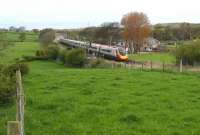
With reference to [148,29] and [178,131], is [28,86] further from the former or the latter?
[148,29]

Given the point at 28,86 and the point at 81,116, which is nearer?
the point at 81,116

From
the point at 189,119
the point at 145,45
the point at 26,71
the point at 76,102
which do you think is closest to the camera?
the point at 189,119

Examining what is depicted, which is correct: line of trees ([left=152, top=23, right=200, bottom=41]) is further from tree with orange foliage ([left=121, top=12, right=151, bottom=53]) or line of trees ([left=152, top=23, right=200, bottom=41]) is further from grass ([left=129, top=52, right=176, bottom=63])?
grass ([left=129, top=52, right=176, bottom=63])

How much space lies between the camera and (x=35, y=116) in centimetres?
1484

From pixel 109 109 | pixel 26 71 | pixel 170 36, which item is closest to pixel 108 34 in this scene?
pixel 170 36

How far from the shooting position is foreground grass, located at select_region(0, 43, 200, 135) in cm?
1312

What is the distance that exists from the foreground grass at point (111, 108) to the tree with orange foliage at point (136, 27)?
5236 centimetres

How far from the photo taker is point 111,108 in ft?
52.6

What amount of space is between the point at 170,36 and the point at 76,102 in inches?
3502

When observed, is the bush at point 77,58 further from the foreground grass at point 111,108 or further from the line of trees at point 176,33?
the line of trees at point 176,33

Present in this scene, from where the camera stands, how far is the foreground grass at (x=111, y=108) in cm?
1312

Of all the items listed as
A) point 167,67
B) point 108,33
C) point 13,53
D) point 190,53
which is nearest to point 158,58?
point 190,53

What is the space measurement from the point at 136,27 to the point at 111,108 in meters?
60.9

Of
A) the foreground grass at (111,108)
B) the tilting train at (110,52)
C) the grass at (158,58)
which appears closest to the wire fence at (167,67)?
the grass at (158,58)
